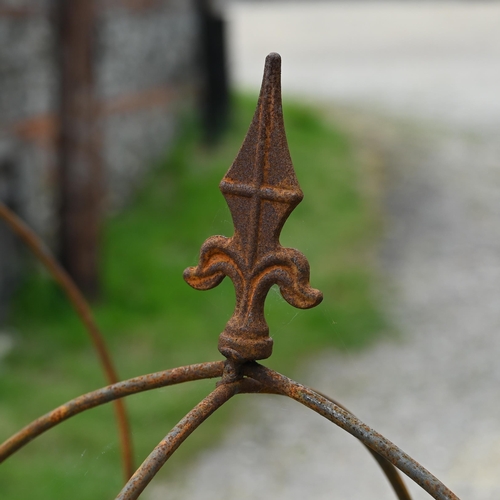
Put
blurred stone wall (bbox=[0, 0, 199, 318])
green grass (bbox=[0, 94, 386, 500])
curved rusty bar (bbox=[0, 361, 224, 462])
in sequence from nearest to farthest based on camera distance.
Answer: curved rusty bar (bbox=[0, 361, 224, 462]) < green grass (bbox=[0, 94, 386, 500]) < blurred stone wall (bbox=[0, 0, 199, 318])

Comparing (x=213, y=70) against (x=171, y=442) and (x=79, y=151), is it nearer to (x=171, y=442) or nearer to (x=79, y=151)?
(x=79, y=151)

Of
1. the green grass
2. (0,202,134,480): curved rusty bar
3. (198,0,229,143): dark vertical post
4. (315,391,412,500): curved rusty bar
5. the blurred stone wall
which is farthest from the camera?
(198,0,229,143): dark vertical post

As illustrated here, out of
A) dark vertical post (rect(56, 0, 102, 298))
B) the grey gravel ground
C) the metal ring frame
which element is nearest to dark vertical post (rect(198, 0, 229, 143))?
the grey gravel ground

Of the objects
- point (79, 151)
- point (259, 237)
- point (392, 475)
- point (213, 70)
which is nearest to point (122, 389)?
point (259, 237)

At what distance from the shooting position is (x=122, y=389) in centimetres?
92

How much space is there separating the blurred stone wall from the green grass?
202 mm

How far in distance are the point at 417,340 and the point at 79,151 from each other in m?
1.81

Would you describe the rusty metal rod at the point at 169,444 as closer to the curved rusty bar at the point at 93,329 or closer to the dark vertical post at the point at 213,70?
the curved rusty bar at the point at 93,329

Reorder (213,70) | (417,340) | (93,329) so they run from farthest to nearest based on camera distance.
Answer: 1. (213,70)
2. (417,340)
3. (93,329)

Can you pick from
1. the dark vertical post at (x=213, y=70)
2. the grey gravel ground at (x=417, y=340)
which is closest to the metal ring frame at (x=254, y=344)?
the grey gravel ground at (x=417, y=340)

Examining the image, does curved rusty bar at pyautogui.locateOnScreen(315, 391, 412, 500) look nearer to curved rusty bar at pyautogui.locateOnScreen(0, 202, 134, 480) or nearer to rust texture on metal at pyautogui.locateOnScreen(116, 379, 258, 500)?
rust texture on metal at pyautogui.locateOnScreen(116, 379, 258, 500)

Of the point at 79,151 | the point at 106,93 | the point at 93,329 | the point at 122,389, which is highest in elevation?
the point at 122,389

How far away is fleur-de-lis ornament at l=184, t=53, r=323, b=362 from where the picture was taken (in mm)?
830

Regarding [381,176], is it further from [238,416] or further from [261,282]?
[261,282]
